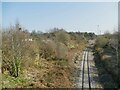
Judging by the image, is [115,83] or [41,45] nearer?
[115,83]

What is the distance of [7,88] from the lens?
12547 millimetres

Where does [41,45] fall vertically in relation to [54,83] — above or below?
above

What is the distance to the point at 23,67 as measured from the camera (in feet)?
53.0

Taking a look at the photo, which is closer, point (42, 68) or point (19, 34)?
point (19, 34)

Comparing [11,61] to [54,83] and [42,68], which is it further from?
[42,68]

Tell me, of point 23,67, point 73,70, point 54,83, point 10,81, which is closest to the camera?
point 10,81

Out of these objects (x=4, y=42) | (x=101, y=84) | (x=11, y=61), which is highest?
(x=4, y=42)

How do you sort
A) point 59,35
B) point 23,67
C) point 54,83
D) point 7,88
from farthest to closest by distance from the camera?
point 59,35 → point 23,67 → point 54,83 → point 7,88

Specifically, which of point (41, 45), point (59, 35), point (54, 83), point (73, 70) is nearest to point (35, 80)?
point (54, 83)

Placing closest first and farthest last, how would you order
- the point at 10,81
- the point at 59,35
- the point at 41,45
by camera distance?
the point at 10,81 < the point at 41,45 < the point at 59,35

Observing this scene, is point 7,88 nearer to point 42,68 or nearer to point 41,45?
point 42,68

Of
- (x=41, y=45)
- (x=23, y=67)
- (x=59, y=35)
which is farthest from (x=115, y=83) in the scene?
(x=59, y=35)

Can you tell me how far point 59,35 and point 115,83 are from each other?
19.7 meters

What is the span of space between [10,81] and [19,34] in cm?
274
